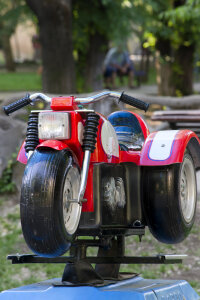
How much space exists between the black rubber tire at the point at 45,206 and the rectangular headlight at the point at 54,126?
0.16 m

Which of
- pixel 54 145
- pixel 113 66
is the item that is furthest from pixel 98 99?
pixel 113 66

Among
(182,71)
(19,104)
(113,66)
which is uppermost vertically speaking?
(113,66)

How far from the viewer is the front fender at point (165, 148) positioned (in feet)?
15.1

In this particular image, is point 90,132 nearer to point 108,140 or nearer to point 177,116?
point 108,140

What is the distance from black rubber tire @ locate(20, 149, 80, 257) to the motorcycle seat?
1275 millimetres

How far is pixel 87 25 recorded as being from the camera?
1617cm

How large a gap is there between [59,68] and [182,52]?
585 cm

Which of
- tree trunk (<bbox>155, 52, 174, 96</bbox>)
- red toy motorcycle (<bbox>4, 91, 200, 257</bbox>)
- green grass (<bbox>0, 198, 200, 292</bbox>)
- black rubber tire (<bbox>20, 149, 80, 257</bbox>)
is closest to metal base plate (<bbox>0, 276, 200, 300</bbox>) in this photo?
red toy motorcycle (<bbox>4, 91, 200, 257</bbox>)

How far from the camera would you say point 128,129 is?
5289 millimetres

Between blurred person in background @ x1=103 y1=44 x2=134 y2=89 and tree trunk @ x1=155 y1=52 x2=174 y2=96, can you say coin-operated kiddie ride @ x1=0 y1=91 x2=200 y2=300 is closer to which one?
tree trunk @ x1=155 y1=52 x2=174 y2=96

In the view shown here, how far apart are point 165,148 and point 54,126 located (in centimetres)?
87

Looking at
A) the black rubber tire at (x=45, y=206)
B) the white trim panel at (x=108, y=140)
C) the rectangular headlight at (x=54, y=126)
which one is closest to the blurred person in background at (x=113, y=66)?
the white trim panel at (x=108, y=140)

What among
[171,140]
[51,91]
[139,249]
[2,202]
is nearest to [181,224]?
[171,140]

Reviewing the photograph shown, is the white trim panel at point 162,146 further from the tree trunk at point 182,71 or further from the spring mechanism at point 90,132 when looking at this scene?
the tree trunk at point 182,71
